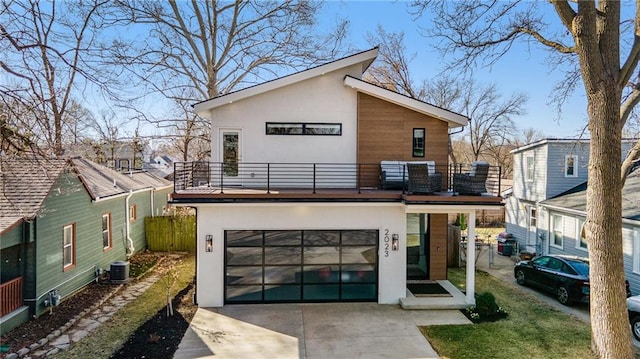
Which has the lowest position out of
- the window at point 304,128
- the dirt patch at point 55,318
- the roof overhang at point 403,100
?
the dirt patch at point 55,318

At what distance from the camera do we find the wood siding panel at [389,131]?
1241 centimetres

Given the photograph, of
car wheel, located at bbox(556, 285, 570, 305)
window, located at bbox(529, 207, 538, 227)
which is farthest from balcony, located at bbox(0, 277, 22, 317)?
window, located at bbox(529, 207, 538, 227)

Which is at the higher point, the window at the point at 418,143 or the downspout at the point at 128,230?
the window at the point at 418,143

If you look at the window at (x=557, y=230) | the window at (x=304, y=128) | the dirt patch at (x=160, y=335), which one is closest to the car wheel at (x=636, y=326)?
the window at (x=557, y=230)

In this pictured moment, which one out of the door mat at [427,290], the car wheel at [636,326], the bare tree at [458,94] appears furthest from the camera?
the bare tree at [458,94]

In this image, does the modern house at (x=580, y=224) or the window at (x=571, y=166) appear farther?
the window at (x=571, y=166)

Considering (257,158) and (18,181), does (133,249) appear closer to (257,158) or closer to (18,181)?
(18,181)

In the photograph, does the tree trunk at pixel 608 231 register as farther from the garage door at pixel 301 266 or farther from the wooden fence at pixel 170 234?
the wooden fence at pixel 170 234

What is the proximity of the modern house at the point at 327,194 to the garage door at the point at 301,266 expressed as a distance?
3 centimetres

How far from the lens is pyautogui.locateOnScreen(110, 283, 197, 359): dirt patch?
7.84 meters

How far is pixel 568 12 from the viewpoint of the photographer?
23.3 feet

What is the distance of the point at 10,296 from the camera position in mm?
9016

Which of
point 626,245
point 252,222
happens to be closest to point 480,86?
point 626,245

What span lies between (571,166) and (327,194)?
45.7ft
